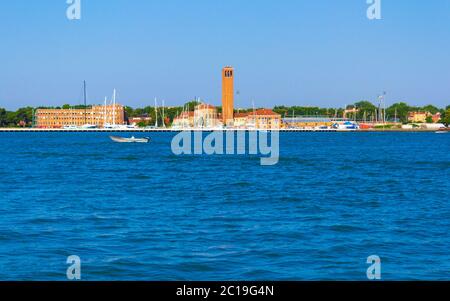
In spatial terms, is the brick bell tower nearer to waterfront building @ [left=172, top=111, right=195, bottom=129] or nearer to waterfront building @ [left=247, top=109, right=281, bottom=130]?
waterfront building @ [left=247, top=109, right=281, bottom=130]

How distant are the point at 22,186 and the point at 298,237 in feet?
56.6

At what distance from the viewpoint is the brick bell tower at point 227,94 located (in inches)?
6811

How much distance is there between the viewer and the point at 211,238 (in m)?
15.9

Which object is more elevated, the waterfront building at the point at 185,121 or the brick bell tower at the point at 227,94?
the brick bell tower at the point at 227,94

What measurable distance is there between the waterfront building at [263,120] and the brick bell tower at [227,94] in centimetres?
708

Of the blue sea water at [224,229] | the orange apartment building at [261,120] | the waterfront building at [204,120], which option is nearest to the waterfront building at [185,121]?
the waterfront building at [204,120]

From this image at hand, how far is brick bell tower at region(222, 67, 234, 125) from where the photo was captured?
173000 mm

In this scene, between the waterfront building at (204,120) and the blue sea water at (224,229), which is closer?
the blue sea water at (224,229)

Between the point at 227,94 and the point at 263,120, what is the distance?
20717 mm

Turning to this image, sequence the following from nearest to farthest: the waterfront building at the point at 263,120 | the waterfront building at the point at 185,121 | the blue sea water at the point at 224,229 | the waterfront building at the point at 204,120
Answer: the blue sea water at the point at 224,229, the waterfront building at the point at 204,120, the waterfront building at the point at 185,121, the waterfront building at the point at 263,120

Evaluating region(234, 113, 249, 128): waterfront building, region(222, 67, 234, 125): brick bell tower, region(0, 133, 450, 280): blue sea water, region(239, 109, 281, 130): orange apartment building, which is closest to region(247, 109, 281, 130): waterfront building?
region(239, 109, 281, 130): orange apartment building

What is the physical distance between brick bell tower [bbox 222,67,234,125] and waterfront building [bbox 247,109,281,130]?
23.2 feet

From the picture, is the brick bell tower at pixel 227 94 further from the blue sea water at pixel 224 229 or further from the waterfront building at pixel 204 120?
the blue sea water at pixel 224 229
